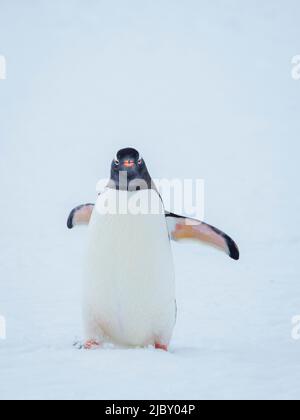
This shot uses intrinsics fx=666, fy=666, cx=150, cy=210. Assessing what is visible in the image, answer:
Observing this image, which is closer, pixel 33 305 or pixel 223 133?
pixel 33 305

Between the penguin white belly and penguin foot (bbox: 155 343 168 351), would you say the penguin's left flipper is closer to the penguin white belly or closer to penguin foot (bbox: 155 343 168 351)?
the penguin white belly

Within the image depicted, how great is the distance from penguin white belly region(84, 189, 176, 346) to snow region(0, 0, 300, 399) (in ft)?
0.70

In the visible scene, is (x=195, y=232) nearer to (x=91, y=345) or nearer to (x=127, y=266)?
(x=127, y=266)

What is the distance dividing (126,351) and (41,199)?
9.02m

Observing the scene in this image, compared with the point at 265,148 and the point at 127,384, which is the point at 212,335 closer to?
the point at 127,384

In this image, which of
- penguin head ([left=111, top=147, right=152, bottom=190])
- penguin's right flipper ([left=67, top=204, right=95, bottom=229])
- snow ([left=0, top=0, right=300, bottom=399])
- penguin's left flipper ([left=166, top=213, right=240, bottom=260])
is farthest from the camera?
penguin's right flipper ([left=67, top=204, right=95, bottom=229])

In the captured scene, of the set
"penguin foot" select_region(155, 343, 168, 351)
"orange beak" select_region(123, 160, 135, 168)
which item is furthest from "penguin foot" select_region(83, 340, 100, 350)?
"orange beak" select_region(123, 160, 135, 168)

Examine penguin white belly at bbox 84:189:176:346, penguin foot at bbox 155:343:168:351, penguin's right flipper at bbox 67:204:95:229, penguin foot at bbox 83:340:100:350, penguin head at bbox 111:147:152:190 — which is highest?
penguin head at bbox 111:147:152:190

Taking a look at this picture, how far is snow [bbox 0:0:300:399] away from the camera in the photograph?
2705 mm

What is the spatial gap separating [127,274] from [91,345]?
0.38 metres

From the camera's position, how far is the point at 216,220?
962cm

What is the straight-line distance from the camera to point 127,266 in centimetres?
302

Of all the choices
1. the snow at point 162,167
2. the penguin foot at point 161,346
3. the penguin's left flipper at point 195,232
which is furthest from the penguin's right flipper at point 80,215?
the penguin foot at point 161,346

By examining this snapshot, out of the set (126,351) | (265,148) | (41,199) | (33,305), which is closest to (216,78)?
(265,148)
